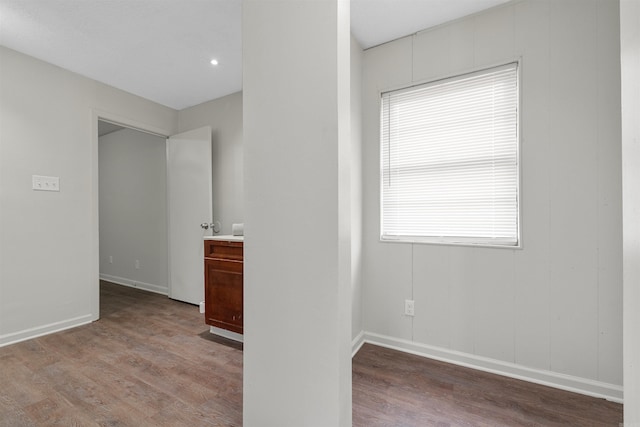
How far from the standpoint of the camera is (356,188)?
225 centimetres

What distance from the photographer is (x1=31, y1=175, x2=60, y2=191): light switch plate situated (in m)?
2.50

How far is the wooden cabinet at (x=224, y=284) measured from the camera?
2.33 metres

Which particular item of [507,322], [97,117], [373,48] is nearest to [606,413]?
[507,322]

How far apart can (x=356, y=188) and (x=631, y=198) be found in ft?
4.87

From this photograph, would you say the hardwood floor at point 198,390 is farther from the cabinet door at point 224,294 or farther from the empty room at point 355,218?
the cabinet door at point 224,294

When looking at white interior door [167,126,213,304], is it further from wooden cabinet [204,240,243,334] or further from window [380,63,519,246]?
window [380,63,519,246]

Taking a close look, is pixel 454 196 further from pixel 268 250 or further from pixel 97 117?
pixel 97 117

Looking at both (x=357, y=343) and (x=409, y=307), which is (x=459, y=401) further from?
(x=357, y=343)

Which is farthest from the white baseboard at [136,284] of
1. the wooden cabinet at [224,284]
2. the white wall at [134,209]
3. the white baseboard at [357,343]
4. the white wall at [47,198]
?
the white baseboard at [357,343]

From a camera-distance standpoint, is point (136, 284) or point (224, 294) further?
point (136, 284)

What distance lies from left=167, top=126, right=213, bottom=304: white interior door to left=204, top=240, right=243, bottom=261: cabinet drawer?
2.68 ft

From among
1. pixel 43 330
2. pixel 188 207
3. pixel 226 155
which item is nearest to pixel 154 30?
pixel 226 155

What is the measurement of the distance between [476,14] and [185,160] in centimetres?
315

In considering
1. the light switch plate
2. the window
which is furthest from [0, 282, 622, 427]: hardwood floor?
the light switch plate
